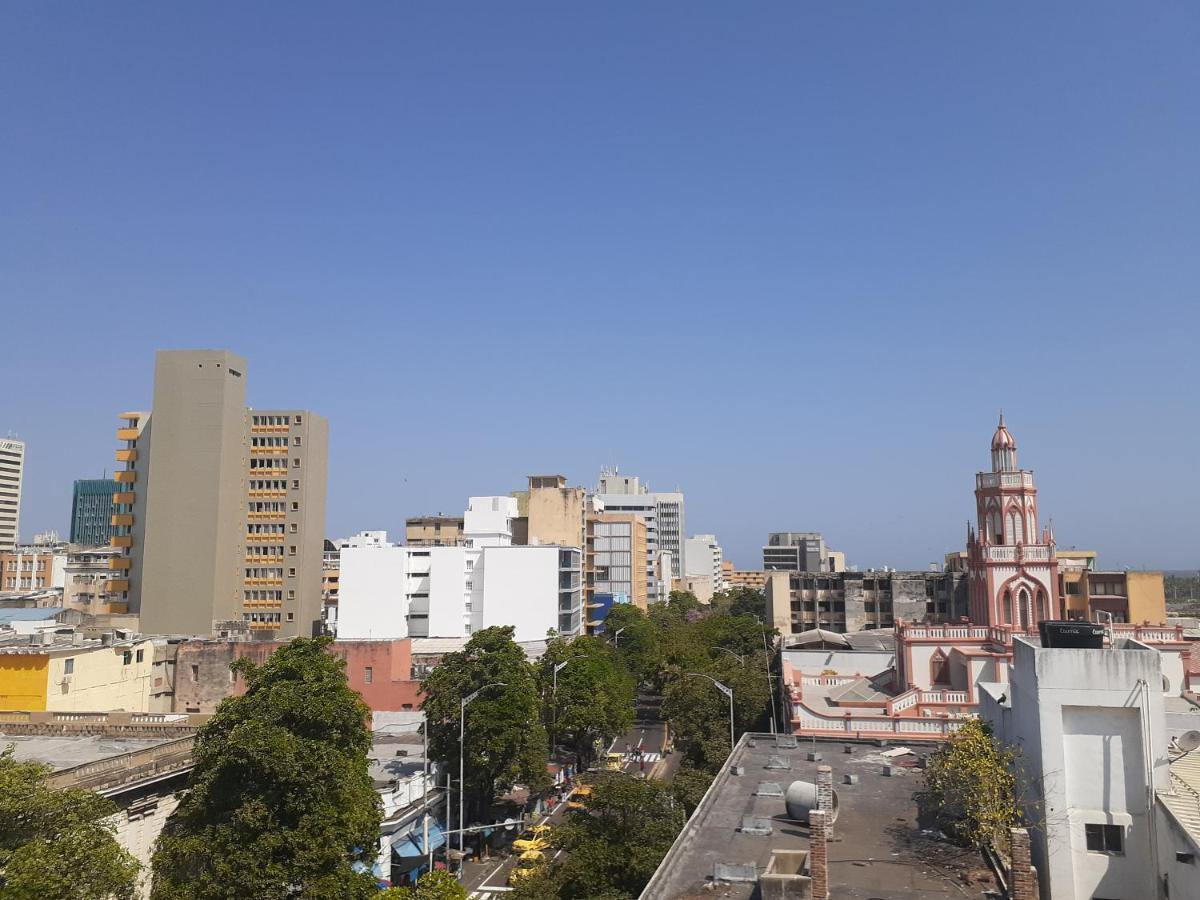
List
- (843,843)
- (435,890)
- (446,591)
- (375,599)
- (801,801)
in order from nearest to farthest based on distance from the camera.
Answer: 1. (435,890)
2. (843,843)
3. (801,801)
4. (375,599)
5. (446,591)

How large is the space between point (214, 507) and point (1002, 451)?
61.8 m

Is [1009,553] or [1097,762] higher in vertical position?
[1009,553]

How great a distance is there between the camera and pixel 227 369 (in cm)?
7906

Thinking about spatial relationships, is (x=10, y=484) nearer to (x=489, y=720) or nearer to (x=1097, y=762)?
(x=489, y=720)

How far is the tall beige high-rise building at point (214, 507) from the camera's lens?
7731 centimetres

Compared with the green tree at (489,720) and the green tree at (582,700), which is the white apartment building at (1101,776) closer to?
the green tree at (489,720)

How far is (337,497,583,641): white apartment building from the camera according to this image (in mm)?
81812

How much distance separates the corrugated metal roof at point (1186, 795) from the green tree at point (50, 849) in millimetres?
22939

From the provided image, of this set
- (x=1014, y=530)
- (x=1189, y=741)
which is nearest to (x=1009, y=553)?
(x=1014, y=530)

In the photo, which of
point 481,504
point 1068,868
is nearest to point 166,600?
point 481,504

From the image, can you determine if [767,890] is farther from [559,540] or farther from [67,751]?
[559,540]

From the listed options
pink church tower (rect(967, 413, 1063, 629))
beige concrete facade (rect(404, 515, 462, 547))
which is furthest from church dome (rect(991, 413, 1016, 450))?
beige concrete facade (rect(404, 515, 462, 547))

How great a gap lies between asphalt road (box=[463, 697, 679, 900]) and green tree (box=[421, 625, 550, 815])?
3.69 metres

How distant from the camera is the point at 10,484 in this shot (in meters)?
187
